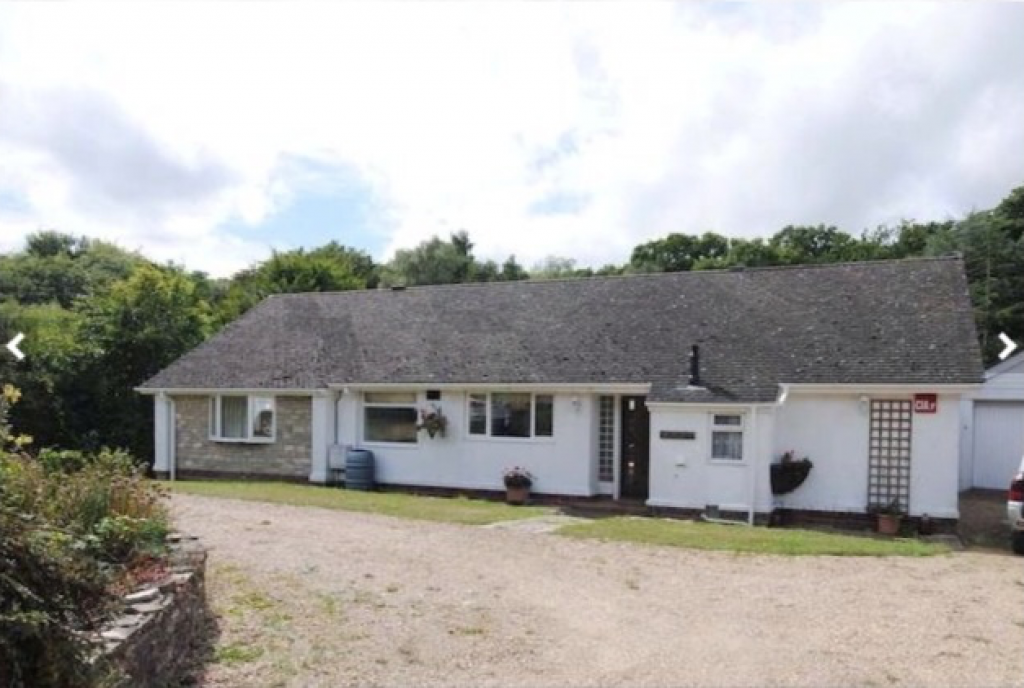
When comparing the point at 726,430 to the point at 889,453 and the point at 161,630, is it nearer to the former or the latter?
the point at 889,453

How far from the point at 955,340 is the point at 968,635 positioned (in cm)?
1023

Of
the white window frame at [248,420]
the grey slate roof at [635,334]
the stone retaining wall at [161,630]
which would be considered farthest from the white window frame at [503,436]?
the stone retaining wall at [161,630]

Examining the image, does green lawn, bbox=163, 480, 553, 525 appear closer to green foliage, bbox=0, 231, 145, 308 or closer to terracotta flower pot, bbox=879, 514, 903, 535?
terracotta flower pot, bbox=879, 514, 903, 535

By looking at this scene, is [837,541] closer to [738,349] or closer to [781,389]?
[781,389]

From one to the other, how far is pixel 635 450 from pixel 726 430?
105 inches

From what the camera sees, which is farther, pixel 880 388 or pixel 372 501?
pixel 372 501

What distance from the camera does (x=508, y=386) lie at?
1942cm

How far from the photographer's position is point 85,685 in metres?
4.61

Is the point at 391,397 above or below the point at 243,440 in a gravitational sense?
above

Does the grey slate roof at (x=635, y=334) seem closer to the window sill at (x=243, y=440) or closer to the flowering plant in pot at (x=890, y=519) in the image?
the window sill at (x=243, y=440)

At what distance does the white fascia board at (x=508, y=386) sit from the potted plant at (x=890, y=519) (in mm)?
4916

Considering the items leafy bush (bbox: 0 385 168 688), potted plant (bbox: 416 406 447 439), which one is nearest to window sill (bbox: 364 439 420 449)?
potted plant (bbox: 416 406 447 439)

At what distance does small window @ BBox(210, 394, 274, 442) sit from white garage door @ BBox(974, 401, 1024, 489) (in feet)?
61.1

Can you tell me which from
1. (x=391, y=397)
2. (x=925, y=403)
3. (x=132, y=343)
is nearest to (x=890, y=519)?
(x=925, y=403)
